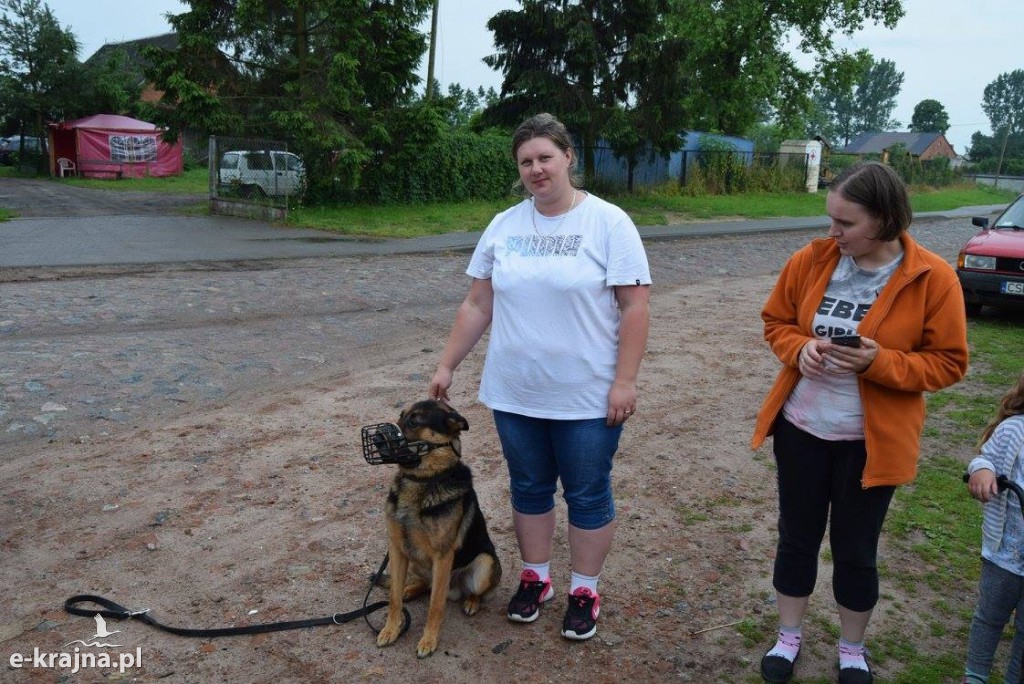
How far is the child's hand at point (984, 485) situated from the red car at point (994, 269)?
8010 millimetres

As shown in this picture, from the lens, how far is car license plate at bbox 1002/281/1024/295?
10133 millimetres

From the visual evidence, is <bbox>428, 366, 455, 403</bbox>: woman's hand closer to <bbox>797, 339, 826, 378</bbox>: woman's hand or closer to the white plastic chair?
<bbox>797, 339, 826, 378</bbox>: woman's hand

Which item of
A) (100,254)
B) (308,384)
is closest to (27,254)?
(100,254)

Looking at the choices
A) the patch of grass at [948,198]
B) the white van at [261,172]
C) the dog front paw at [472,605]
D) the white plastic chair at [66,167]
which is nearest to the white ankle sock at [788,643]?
the dog front paw at [472,605]

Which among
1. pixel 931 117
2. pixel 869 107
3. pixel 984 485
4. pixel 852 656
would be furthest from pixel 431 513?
pixel 869 107

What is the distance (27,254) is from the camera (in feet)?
43.3

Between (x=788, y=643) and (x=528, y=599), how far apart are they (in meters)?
1.07

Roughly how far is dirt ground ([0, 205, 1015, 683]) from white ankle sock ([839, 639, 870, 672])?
0.43ft

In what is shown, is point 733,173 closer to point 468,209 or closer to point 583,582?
point 468,209

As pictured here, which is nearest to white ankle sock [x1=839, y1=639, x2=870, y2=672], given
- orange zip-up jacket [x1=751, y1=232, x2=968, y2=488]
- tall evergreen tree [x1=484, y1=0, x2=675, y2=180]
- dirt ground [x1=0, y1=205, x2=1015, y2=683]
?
dirt ground [x1=0, y1=205, x2=1015, y2=683]

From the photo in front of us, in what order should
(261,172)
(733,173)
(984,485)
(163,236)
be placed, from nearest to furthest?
1. (984,485)
2. (163,236)
3. (261,172)
4. (733,173)

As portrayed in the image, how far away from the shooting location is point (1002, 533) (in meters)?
2.98

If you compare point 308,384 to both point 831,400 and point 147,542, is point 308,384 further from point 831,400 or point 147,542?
point 831,400

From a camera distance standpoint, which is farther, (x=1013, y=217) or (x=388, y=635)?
(x=1013, y=217)
